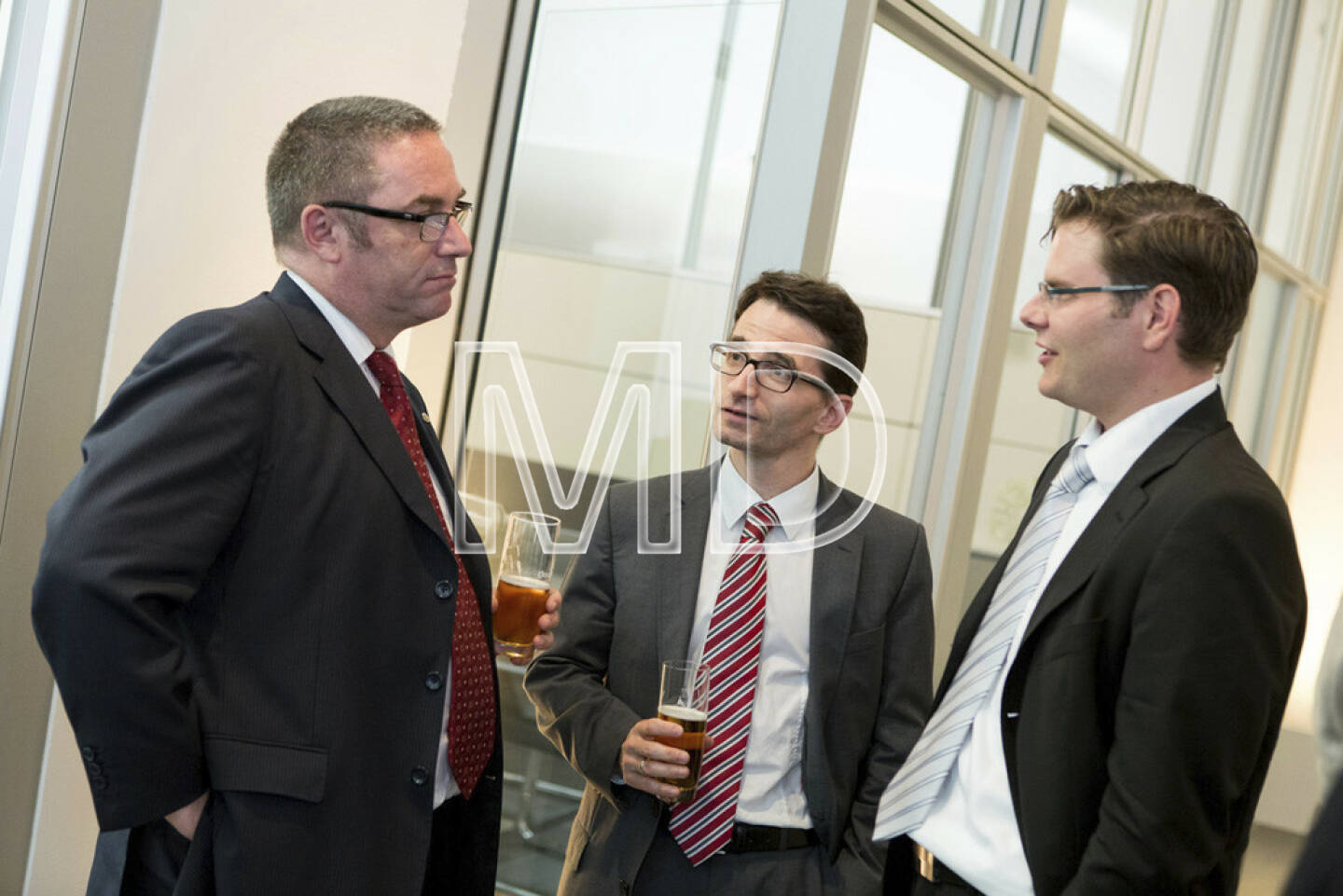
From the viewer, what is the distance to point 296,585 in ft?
5.21

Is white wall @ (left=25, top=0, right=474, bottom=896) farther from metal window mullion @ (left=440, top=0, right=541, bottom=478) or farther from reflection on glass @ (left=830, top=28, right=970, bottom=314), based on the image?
reflection on glass @ (left=830, top=28, right=970, bottom=314)

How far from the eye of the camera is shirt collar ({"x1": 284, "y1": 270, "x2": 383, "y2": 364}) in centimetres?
176

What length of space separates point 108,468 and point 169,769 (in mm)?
381

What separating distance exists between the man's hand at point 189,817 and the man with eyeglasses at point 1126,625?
1.02 meters

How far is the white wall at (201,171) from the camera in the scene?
7.41ft

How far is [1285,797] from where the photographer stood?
706 centimetres

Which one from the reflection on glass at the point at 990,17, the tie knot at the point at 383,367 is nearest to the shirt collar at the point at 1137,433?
the tie knot at the point at 383,367

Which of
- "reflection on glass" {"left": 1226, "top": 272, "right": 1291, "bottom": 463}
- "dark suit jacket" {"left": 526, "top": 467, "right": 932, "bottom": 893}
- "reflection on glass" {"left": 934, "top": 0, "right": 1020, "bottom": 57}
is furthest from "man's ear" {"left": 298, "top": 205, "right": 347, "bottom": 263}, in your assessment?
"reflection on glass" {"left": 1226, "top": 272, "right": 1291, "bottom": 463}

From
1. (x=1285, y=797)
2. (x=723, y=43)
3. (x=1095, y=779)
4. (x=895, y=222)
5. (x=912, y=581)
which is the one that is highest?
(x=723, y=43)

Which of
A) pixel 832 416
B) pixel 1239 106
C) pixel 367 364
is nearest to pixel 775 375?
pixel 832 416

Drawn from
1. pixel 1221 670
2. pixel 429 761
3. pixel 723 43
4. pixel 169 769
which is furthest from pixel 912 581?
pixel 723 43

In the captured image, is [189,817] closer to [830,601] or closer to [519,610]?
[519,610]

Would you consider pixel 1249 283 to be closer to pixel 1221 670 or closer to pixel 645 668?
pixel 1221 670

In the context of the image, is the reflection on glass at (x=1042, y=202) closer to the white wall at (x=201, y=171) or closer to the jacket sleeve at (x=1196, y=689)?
the white wall at (x=201, y=171)
